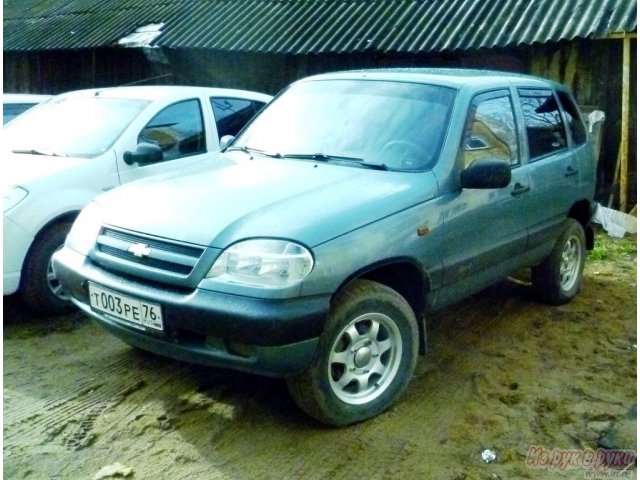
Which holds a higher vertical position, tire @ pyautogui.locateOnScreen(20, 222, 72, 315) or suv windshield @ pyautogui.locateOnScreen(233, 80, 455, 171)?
suv windshield @ pyautogui.locateOnScreen(233, 80, 455, 171)

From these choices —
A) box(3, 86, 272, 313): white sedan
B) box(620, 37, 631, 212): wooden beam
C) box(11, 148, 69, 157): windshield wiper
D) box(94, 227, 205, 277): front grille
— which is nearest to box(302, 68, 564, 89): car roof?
box(3, 86, 272, 313): white sedan

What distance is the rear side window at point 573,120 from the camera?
5445mm

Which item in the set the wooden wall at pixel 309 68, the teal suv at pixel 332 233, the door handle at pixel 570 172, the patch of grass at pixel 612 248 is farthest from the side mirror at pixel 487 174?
the wooden wall at pixel 309 68

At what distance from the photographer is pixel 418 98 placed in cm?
427

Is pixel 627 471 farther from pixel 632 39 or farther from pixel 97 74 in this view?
pixel 97 74

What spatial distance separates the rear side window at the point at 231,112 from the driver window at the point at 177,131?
22cm

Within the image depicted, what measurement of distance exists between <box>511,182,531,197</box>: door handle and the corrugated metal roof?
4235 millimetres

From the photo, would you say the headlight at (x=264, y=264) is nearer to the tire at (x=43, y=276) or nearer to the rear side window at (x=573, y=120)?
the tire at (x=43, y=276)

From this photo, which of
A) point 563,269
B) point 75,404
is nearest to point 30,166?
point 75,404

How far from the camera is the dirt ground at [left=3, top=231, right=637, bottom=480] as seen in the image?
3.24m

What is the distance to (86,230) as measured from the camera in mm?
3801

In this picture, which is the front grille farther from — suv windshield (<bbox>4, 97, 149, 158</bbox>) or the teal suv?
suv windshield (<bbox>4, 97, 149, 158</bbox>)

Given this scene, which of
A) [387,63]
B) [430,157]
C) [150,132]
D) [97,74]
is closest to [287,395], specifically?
[430,157]

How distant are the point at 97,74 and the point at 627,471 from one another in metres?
12.5
